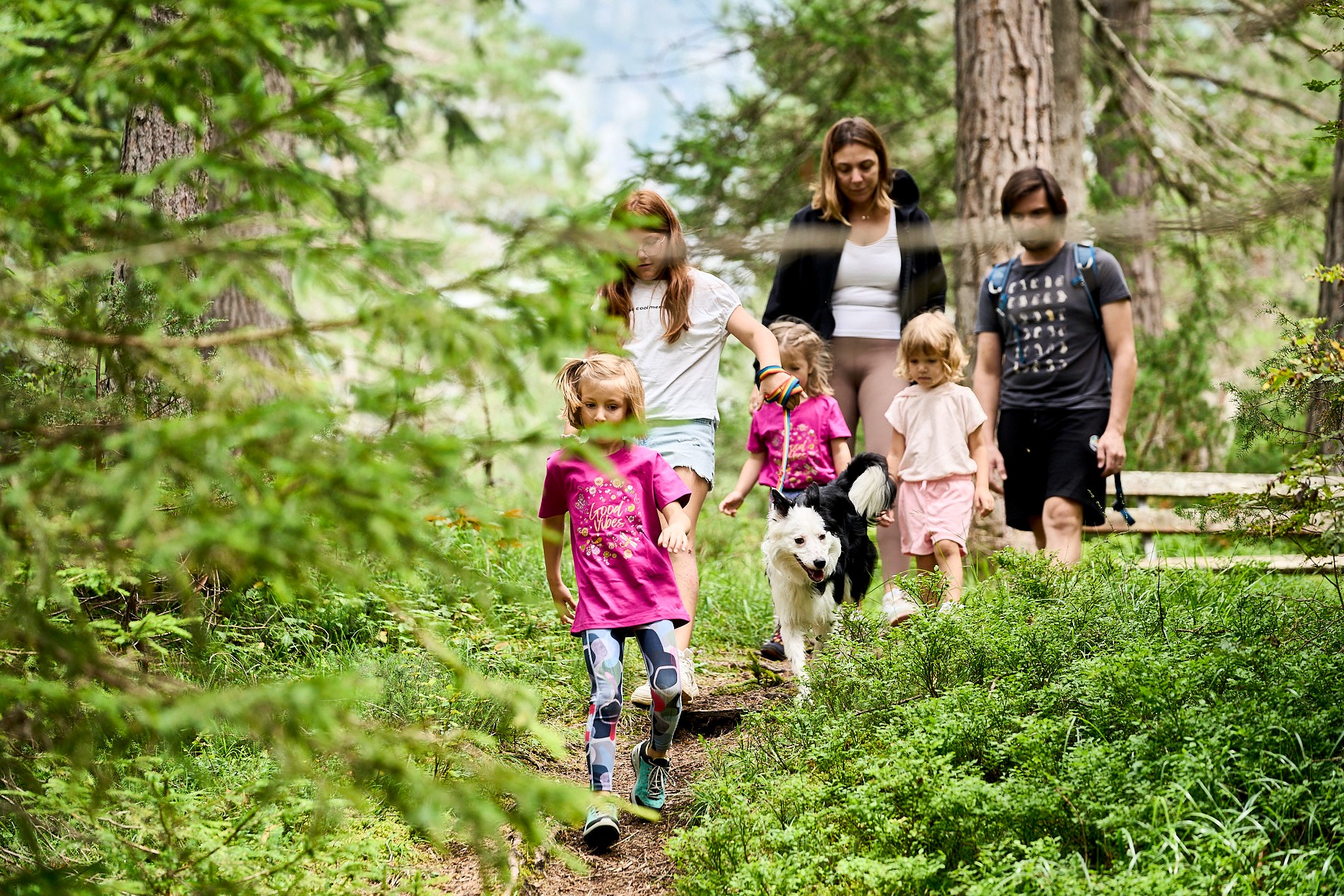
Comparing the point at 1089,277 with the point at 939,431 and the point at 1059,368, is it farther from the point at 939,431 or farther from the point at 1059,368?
the point at 939,431

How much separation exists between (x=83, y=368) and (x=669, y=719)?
10.0ft

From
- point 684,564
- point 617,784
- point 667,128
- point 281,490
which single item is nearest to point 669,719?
point 617,784

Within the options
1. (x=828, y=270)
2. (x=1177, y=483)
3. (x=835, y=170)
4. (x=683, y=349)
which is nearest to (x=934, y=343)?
(x=828, y=270)

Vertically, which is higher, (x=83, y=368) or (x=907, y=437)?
(x=83, y=368)

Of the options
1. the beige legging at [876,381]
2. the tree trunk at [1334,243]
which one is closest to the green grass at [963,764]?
the beige legging at [876,381]

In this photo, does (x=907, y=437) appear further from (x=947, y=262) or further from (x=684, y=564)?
(x=947, y=262)

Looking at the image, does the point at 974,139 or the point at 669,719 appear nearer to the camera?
the point at 669,719

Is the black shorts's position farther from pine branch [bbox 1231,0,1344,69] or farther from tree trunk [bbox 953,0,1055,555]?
pine branch [bbox 1231,0,1344,69]

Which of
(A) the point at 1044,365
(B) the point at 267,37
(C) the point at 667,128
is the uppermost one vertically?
(C) the point at 667,128

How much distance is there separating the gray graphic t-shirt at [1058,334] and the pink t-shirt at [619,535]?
2602mm

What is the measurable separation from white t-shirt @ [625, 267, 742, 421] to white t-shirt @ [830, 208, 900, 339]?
42.9 inches

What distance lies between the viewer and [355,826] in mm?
3830

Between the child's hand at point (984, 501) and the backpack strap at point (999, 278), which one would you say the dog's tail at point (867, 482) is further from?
the backpack strap at point (999, 278)

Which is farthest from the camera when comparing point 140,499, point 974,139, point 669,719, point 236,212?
point 974,139
